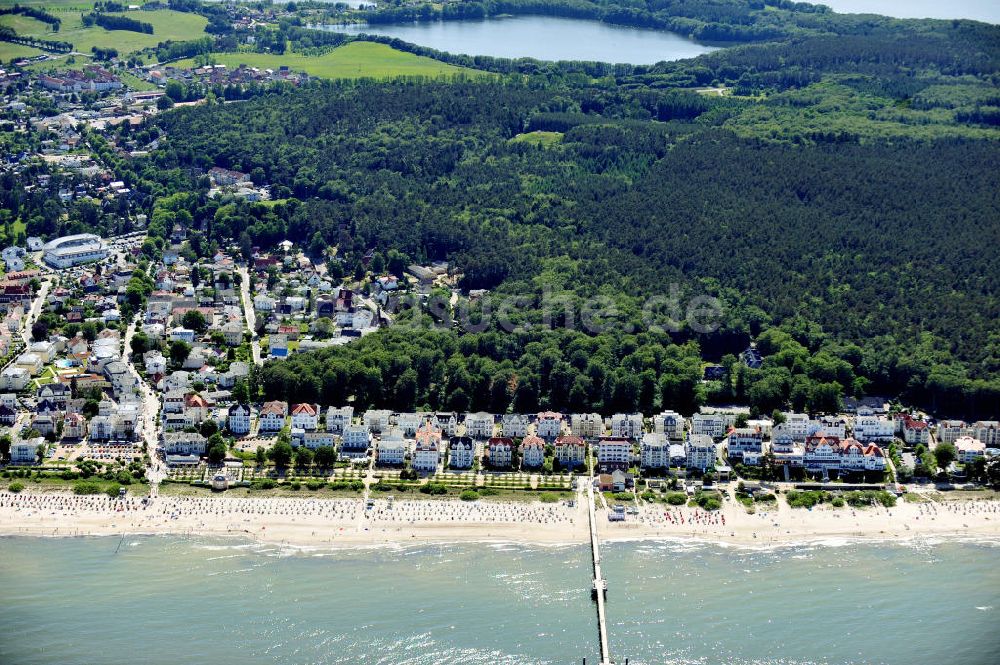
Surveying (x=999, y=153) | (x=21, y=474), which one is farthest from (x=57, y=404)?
(x=999, y=153)

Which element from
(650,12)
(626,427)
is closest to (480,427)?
(626,427)

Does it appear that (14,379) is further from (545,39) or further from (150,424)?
(545,39)

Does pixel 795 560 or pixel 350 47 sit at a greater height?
pixel 350 47

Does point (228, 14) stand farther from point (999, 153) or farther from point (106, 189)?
point (999, 153)

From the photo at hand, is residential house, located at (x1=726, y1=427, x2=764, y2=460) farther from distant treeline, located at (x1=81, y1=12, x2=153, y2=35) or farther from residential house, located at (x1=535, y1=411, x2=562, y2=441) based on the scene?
distant treeline, located at (x1=81, y1=12, x2=153, y2=35)

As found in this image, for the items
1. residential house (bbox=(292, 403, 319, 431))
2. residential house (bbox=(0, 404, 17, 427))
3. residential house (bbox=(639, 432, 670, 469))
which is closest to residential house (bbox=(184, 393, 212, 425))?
residential house (bbox=(292, 403, 319, 431))

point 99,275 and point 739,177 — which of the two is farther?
point 739,177

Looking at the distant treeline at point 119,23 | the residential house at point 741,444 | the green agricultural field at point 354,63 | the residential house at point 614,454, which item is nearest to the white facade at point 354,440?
the residential house at point 614,454

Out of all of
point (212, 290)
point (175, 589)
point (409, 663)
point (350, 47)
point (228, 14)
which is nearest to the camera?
point (409, 663)
